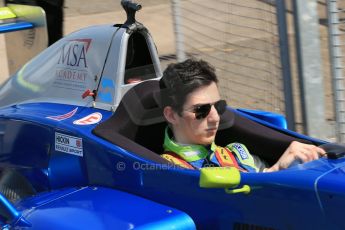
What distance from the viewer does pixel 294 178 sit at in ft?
8.01

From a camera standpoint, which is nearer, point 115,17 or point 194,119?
point 194,119

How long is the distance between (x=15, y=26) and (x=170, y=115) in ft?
6.65

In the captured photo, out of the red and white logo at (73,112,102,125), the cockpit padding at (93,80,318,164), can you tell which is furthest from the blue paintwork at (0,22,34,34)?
the cockpit padding at (93,80,318,164)

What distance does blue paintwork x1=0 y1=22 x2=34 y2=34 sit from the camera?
446cm

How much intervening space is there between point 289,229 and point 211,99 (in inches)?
28.4

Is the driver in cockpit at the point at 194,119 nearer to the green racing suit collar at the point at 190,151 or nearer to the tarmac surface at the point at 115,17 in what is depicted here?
the green racing suit collar at the point at 190,151

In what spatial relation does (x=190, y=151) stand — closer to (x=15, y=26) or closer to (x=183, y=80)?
(x=183, y=80)

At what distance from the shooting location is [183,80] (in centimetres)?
291

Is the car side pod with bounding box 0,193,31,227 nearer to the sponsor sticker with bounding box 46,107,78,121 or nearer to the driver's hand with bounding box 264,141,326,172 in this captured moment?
the sponsor sticker with bounding box 46,107,78,121

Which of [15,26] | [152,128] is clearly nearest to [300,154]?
[152,128]

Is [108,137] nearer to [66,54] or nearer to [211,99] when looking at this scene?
[211,99]

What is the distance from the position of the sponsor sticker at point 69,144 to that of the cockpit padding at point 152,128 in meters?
0.10

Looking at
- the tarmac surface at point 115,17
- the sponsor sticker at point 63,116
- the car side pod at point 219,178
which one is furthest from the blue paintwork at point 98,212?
the tarmac surface at point 115,17

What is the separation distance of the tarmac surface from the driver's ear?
5.08 metres
